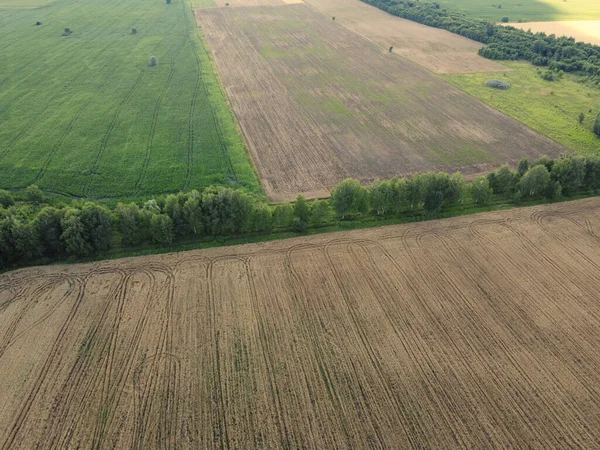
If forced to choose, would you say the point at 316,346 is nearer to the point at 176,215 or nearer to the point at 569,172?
the point at 176,215

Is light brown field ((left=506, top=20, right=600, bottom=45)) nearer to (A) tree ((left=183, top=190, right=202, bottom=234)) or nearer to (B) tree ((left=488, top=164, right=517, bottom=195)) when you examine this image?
(B) tree ((left=488, top=164, right=517, bottom=195))

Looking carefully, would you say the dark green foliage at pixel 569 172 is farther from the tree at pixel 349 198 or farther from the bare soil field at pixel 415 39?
the bare soil field at pixel 415 39

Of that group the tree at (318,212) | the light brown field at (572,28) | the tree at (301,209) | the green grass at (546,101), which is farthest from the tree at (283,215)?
the light brown field at (572,28)

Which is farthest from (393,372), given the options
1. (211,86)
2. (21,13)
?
(21,13)

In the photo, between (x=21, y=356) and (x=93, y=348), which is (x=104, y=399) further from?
(x=21, y=356)

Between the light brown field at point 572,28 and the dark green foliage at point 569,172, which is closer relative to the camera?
the dark green foliage at point 569,172

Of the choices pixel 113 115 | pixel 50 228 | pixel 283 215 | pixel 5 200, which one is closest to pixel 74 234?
pixel 50 228

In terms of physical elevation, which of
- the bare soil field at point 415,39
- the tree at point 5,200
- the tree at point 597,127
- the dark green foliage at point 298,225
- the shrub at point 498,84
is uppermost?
the bare soil field at point 415,39
